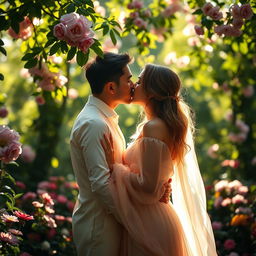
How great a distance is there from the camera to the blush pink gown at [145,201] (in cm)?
306

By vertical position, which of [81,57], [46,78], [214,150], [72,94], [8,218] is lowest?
[214,150]

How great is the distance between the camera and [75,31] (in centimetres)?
301

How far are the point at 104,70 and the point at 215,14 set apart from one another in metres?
1.13

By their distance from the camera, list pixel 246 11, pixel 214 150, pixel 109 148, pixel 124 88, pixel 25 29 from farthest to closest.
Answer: pixel 214 150 < pixel 25 29 < pixel 246 11 < pixel 124 88 < pixel 109 148

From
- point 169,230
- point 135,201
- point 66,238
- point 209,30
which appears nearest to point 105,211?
point 135,201

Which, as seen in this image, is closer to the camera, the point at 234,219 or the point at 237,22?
the point at 237,22

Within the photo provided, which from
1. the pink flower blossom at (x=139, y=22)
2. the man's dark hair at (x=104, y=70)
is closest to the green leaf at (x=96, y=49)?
the man's dark hair at (x=104, y=70)

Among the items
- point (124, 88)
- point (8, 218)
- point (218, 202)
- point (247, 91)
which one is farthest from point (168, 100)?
point (247, 91)

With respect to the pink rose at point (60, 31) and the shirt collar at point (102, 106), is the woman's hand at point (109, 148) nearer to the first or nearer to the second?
the shirt collar at point (102, 106)

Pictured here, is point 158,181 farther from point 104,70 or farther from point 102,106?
point 104,70

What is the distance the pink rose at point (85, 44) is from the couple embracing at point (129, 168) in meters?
0.30

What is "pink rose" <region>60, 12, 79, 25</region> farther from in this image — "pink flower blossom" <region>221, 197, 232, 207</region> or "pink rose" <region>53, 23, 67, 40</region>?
"pink flower blossom" <region>221, 197, 232, 207</region>

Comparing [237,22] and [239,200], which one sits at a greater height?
[237,22]

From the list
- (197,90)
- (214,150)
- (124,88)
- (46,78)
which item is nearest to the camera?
(124,88)
